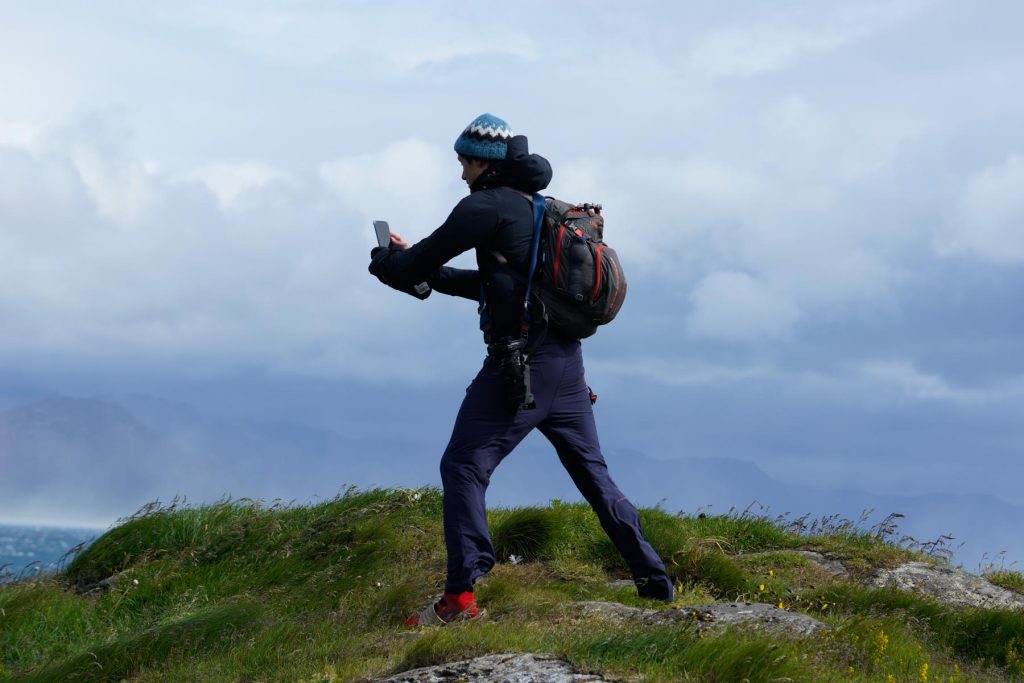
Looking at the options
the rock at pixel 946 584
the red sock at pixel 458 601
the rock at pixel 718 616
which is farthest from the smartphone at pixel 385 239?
the rock at pixel 946 584

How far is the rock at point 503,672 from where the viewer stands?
17.7 ft

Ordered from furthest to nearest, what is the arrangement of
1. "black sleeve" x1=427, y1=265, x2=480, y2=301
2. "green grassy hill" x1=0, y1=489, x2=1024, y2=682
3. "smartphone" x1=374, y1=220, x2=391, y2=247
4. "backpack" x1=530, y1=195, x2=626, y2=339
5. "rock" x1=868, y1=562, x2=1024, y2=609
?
1. "rock" x1=868, y1=562, x2=1024, y2=609
2. "black sleeve" x1=427, y1=265, x2=480, y2=301
3. "smartphone" x1=374, y1=220, x2=391, y2=247
4. "backpack" x1=530, y1=195, x2=626, y2=339
5. "green grassy hill" x1=0, y1=489, x2=1024, y2=682

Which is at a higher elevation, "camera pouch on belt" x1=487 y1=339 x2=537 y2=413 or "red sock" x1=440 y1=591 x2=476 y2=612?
"camera pouch on belt" x1=487 y1=339 x2=537 y2=413

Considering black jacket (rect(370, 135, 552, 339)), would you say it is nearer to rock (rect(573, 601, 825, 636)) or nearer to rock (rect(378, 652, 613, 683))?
rock (rect(573, 601, 825, 636))

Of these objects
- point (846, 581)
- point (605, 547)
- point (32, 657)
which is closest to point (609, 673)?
point (605, 547)

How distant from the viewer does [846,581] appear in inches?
382

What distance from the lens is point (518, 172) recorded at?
23.4 feet

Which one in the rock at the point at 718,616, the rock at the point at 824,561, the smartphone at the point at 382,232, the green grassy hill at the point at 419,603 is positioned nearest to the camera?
the green grassy hill at the point at 419,603

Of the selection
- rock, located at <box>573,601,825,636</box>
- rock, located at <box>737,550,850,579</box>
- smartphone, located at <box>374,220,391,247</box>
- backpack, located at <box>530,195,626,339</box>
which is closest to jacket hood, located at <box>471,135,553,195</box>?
backpack, located at <box>530,195,626,339</box>

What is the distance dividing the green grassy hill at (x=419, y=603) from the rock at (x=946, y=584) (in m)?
0.18

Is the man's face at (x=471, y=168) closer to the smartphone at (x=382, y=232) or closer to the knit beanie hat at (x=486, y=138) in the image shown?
the knit beanie hat at (x=486, y=138)

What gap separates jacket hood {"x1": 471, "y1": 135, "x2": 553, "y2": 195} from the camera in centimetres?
712

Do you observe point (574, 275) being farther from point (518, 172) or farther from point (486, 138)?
point (486, 138)

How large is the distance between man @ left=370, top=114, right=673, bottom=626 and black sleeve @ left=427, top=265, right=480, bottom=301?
0.40 meters
